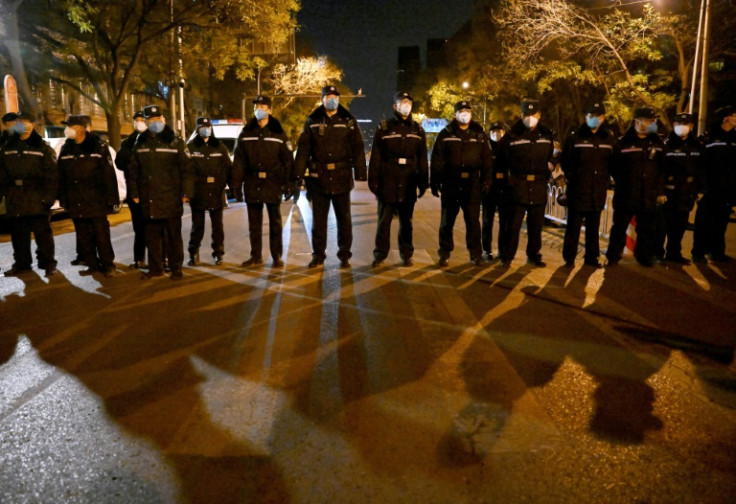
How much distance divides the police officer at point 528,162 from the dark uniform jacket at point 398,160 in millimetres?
1141

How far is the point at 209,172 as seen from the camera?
8.83 m

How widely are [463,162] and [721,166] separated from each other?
12.2 ft

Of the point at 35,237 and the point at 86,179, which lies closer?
the point at 86,179

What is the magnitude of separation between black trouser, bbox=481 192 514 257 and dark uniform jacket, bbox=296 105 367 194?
6.77 feet

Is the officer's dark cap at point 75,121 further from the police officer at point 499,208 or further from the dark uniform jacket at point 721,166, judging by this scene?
the dark uniform jacket at point 721,166

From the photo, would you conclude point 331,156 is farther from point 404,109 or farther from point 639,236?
point 639,236

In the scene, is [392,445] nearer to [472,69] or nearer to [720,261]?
[720,261]

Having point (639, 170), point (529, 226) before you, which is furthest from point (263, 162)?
point (639, 170)

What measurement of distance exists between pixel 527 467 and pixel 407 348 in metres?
1.96

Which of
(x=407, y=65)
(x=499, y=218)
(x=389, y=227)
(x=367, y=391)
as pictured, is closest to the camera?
(x=367, y=391)

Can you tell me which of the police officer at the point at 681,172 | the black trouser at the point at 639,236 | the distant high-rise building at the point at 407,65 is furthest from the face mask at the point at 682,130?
the distant high-rise building at the point at 407,65

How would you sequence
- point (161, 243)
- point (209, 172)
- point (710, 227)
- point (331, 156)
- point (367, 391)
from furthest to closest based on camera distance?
point (710, 227) < point (209, 172) < point (331, 156) < point (161, 243) < point (367, 391)

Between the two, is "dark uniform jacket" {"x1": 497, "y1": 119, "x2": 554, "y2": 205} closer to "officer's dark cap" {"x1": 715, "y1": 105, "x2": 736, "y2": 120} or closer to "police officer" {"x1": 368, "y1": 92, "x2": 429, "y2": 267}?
"police officer" {"x1": 368, "y1": 92, "x2": 429, "y2": 267}

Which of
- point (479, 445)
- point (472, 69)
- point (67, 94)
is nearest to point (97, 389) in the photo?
point (479, 445)
